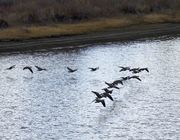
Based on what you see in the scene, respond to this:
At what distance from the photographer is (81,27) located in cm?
9612

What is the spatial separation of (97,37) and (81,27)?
3.77 meters

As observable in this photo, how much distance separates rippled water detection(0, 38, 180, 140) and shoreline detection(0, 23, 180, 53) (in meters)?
3.41

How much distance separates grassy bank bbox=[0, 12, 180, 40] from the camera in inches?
3533

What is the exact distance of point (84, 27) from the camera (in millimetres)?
96188

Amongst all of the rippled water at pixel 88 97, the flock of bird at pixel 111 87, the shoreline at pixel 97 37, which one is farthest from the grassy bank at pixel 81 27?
the flock of bird at pixel 111 87

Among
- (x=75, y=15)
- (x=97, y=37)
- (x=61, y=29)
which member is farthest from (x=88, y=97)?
(x=75, y=15)

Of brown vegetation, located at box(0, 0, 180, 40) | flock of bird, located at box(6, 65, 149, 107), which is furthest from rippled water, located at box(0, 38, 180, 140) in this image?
brown vegetation, located at box(0, 0, 180, 40)

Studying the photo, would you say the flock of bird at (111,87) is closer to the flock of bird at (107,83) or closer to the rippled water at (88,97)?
the flock of bird at (107,83)

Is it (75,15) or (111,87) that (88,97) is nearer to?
(111,87)

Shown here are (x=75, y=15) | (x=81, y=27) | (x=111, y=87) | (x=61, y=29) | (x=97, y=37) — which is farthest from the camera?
(x=75, y=15)

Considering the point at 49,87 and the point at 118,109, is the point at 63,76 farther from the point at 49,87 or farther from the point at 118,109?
the point at 118,109

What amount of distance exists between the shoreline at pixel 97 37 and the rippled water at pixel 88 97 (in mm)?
3411

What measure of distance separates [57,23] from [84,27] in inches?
141

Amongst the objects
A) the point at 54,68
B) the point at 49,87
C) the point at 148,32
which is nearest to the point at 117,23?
the point at 148,32
